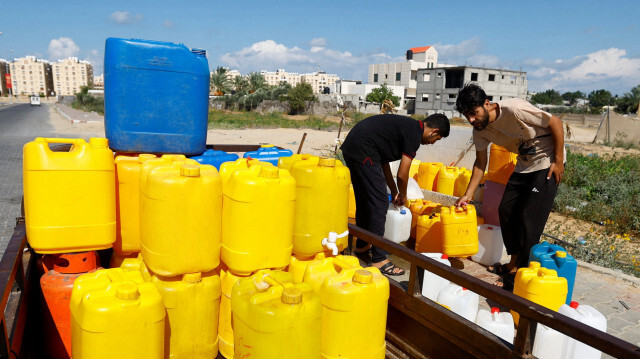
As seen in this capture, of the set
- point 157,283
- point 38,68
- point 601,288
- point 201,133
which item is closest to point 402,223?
point 601,288

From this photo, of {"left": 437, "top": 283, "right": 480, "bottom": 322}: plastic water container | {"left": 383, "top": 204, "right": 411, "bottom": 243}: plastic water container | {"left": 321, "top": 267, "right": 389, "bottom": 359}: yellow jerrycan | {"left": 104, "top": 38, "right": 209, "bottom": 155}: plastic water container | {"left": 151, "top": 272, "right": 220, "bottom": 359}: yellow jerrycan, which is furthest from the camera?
{"left": 383, "top": 204, "right": 411, "bottom": 243}: plastic water container

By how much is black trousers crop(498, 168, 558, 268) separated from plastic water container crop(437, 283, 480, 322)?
1.15 meters

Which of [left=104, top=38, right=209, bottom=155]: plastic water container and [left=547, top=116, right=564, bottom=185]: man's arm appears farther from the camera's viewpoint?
[left=547, top=116, right=564, bottom=185]: man's arm

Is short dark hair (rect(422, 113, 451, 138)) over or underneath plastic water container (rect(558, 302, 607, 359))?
over

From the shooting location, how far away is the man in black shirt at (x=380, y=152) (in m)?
3.72

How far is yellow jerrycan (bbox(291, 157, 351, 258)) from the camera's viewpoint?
2549 millimetres

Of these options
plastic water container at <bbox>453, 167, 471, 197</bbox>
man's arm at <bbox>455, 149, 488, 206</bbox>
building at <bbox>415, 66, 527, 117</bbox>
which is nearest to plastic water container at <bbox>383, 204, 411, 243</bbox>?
man's arm at <bbox>455, 149, 488, 206</bbox>

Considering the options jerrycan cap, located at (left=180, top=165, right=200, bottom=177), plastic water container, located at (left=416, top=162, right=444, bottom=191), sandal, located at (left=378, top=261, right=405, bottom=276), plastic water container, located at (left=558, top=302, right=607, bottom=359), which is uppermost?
jerrycan cap, located at (left=180, top=165, right=200, bottom=177)

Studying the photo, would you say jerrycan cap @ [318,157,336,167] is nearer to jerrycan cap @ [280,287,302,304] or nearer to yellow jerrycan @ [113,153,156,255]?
jerrycan cap @ [280,287,302,304]

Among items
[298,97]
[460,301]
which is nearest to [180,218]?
[460,301]

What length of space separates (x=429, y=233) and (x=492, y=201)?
1305mm

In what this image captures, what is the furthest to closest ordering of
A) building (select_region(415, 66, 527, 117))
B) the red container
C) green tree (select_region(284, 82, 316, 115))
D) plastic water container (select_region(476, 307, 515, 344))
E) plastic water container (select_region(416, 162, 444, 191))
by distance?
building (select_region(415, 66, 527, 117)) < green tree (select_region(284, 82, 316, 115)) < plastic water container (select_region(416, 162, 444, 191)) < plastic water container (select_region(476, 307, 515, 344)) < the red container

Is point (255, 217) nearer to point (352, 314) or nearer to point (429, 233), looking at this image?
point (352, 314)

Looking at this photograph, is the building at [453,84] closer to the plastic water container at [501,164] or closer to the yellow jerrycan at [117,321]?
the plastic water container at [501,164]
